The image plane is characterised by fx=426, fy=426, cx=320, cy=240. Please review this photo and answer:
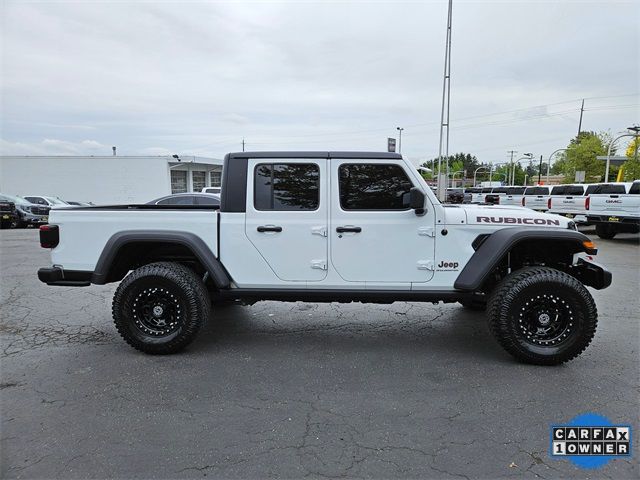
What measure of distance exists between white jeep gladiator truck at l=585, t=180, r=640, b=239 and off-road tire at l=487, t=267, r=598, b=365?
Answer: 11.8 metres

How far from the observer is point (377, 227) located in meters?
4.16

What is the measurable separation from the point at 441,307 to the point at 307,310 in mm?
1889

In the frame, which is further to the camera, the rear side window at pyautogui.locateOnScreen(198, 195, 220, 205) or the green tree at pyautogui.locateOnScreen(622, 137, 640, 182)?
the green tree at pyautogui.locateOnScreen(622, 137, 640, 182)

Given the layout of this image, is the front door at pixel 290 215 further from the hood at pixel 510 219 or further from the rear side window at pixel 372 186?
the hood at pixel 510 219

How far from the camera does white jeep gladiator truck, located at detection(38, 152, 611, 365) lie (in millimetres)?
4152

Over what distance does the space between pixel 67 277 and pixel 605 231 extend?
644 inches

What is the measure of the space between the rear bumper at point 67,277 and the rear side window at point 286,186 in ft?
6.40

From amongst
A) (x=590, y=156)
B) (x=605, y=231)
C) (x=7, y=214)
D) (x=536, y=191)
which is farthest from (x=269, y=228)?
(x=590, y=156)

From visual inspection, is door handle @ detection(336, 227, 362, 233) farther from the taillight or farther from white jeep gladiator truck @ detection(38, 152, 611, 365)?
the taillight

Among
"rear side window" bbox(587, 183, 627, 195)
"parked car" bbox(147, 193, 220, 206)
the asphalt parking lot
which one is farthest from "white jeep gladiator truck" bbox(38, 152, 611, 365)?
"rear side window" bbox(587, 183, 627, 195)

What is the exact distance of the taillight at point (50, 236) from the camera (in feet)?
14.3

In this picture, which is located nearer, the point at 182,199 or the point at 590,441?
the point at 590,441

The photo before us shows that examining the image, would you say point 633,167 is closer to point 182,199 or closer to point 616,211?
point 616,211

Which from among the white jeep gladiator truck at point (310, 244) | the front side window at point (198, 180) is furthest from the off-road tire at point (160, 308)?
the front side window at point (198, 180)
